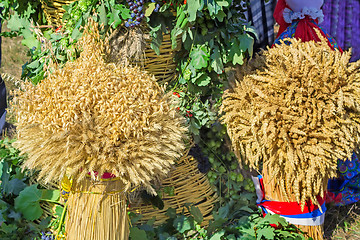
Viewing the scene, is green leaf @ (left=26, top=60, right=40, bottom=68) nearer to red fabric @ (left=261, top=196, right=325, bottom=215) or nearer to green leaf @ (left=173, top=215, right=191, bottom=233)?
green leaf @ (left=173, top=215, right=191, bottom=233)

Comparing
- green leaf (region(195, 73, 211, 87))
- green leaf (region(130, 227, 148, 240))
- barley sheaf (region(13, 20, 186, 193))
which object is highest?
green leaf (region(195, 73, 211, 87))

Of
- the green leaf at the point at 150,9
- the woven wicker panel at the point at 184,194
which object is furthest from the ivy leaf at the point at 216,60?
the woven wicker panel at the point at 184,194

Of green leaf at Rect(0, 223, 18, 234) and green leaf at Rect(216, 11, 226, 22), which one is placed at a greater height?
green leaf at Rect(216, 11, 226, 22)

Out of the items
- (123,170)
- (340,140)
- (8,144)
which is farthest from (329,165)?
(8,144)

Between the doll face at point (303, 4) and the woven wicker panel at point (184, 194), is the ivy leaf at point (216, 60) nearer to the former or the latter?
the woven wicker panel at point (184, 194)

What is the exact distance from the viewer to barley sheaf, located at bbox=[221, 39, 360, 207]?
134 centimetres

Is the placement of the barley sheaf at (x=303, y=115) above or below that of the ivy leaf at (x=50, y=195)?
above

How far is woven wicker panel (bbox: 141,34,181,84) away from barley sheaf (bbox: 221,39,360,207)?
377mm

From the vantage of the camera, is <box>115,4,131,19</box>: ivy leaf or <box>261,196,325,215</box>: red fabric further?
<box>261,196,325,215</box>: red fabric

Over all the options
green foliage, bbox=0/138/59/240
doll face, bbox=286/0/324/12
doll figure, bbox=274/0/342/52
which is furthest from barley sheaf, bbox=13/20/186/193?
doll face, bbox=286/0/324/12

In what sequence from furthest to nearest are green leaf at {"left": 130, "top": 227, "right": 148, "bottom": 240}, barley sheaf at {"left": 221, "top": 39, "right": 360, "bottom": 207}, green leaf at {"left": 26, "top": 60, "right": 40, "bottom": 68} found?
green leaf at {"left": 26, "top": 60, "right": 40, "bottom": 68} < green leaf at {"left": 130, "top": 227, "right": 148, "bottom": 240} < barley sheaf at {"left": 221, "top": 39, "right": 360, "bottom": 207}

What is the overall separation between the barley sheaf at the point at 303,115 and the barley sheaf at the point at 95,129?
0.44 meters

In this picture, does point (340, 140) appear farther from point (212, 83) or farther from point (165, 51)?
point (165, 51)

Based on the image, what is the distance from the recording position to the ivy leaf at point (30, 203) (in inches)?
65.4
